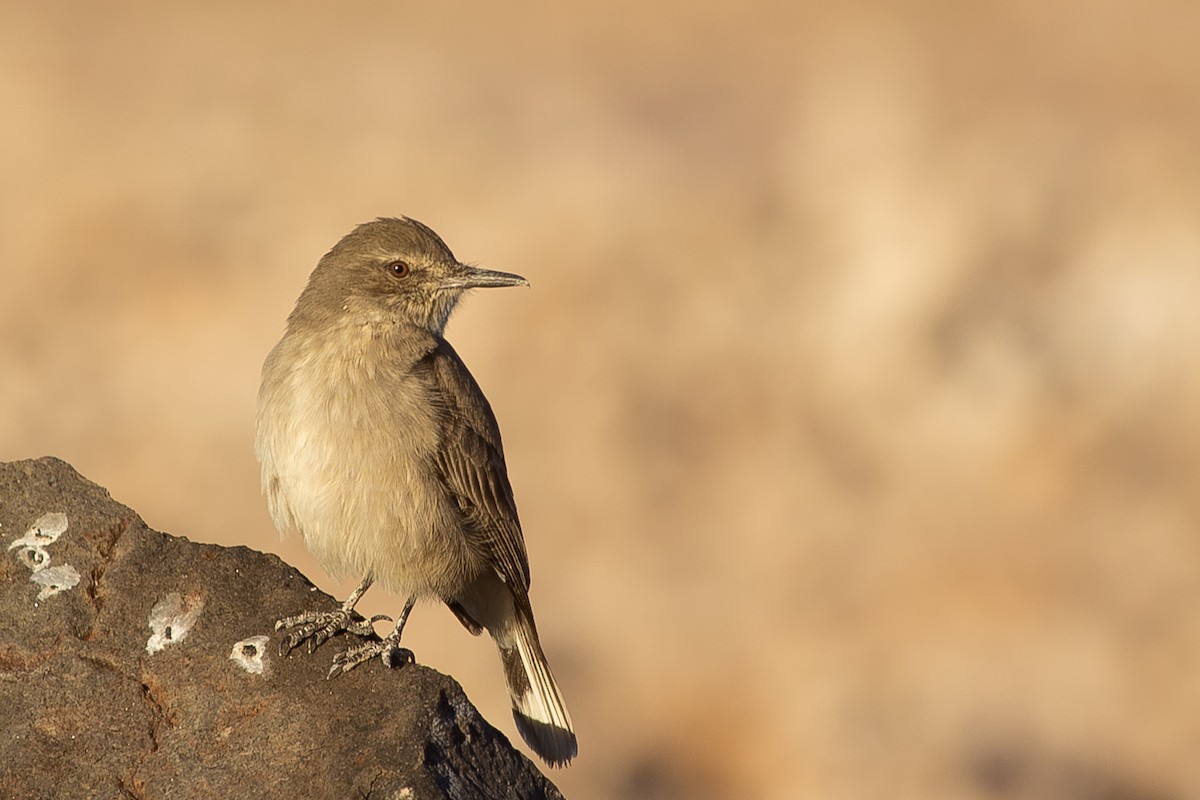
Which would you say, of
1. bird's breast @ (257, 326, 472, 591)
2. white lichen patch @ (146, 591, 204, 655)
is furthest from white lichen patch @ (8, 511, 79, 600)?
bird's breast @ (257, 326, 472, 591)

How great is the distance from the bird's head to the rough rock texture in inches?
64.2

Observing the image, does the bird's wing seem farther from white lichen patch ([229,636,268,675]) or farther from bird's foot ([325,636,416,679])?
white lichen patch ([229,636,268,675])

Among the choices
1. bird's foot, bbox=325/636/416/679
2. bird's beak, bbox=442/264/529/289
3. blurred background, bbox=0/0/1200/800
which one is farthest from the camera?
blurred background, bbox=0/0/1200/800

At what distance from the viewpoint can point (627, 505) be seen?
17.0m

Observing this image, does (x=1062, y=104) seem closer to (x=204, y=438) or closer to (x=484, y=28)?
(x=484, y=28)

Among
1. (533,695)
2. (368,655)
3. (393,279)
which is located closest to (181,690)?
(368,655)

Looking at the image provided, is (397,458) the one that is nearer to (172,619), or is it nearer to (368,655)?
(368,655)

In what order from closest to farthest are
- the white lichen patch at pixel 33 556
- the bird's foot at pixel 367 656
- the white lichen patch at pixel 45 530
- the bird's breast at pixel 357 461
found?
1. the bird's foot at pixel 367 656
2. the white lichen patch at pixel 33 556
3. the white lichen patch at pixel 45 530
4. the bird's breast at pixel 357 461

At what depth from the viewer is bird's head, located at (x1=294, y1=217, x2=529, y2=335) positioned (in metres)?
8.98

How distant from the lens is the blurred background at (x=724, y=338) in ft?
50.8

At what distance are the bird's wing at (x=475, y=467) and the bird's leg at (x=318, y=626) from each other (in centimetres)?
105

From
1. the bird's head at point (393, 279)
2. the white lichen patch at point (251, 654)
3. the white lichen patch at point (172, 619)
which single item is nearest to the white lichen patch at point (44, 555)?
the white lichen patch at point (172, 619)

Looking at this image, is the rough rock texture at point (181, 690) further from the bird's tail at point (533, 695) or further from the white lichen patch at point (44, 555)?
the bird's tail at point (533, 695)

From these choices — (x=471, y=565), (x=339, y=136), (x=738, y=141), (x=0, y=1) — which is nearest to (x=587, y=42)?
(x=738, y=141)
